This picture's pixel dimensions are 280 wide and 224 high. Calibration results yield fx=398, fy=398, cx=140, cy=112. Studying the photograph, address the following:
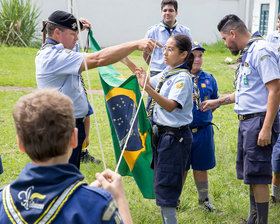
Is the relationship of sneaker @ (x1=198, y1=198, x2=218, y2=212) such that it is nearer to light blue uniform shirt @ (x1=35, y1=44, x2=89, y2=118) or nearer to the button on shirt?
the button on shirt

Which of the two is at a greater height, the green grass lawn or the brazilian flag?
the brazilian flag

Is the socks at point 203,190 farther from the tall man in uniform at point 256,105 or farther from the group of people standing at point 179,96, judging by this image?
the tall man in uniform at point 256,105

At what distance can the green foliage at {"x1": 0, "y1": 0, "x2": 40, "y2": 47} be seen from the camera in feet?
60.3

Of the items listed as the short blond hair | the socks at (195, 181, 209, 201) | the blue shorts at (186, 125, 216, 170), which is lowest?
the socks at (195, 181, 209, 201)

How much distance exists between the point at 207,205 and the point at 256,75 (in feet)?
5.39

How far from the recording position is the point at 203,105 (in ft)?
13.9

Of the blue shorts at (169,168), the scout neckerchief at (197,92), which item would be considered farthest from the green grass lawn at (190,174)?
the scout neckerchief at (197,92)

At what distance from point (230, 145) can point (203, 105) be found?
8.66 feet

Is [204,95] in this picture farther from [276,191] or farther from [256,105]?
[276,191]

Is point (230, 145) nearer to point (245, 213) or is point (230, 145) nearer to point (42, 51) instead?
point (245, 213)

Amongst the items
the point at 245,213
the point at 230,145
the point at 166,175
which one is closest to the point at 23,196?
the point at 166,175

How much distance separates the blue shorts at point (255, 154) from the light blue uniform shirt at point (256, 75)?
5.5 inches

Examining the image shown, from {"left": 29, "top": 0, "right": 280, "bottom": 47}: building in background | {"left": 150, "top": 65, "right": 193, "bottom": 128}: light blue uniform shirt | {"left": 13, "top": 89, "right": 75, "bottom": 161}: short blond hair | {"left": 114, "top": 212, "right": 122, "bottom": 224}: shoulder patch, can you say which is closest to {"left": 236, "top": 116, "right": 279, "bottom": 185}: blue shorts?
{"left": 150, "top": 65, "right": 193, "bottom": 128}: light blue uniform shirt

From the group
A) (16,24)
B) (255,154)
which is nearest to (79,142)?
(255,154)
